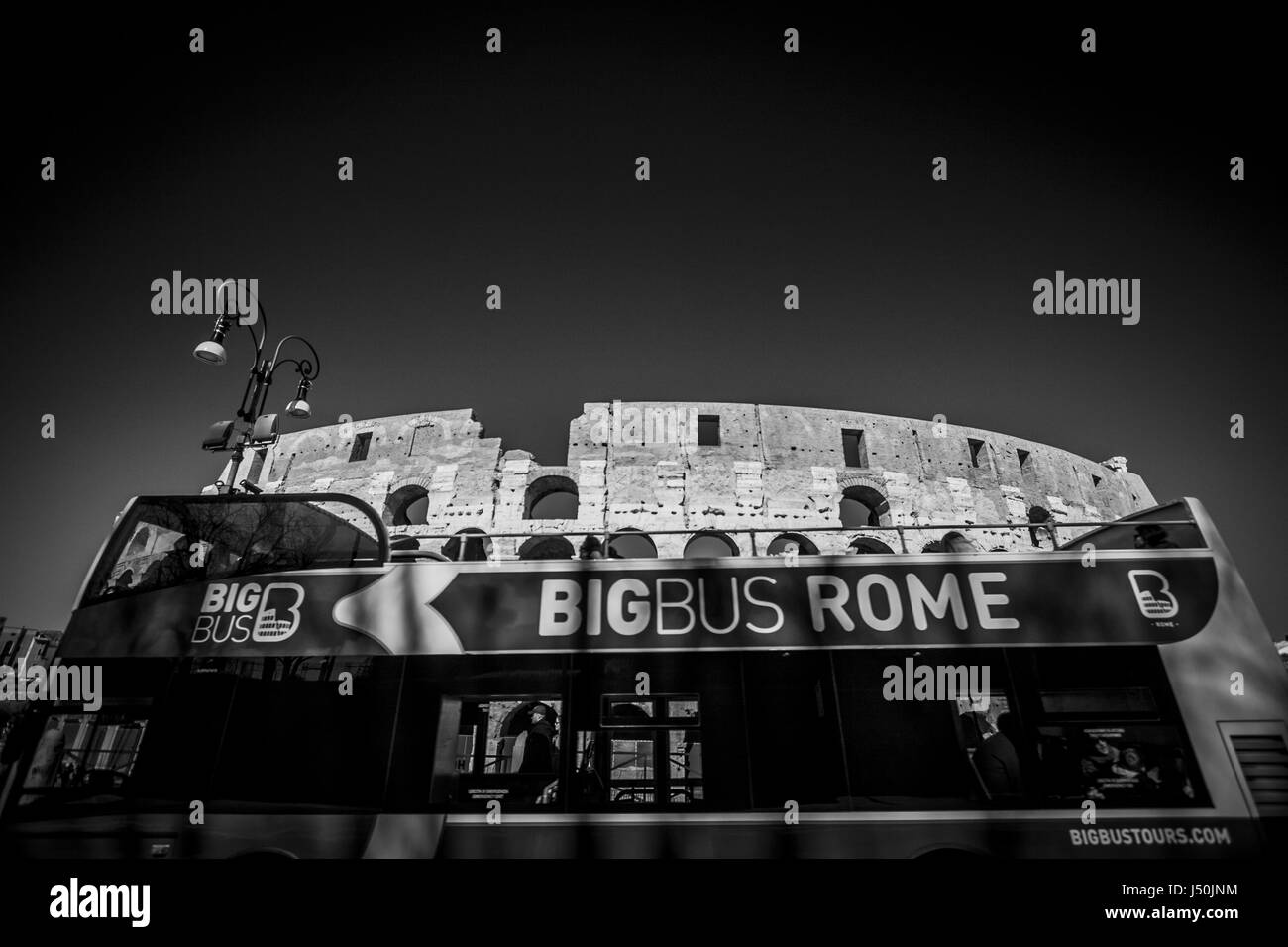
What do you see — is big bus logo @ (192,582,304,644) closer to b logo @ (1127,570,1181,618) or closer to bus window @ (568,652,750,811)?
bus window @ (568,652,750,811)

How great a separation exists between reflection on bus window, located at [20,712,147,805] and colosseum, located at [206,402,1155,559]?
529 inches

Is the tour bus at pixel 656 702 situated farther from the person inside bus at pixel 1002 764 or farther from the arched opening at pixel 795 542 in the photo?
the arched opening at pixel 795 542

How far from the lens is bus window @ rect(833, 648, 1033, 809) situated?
455cm

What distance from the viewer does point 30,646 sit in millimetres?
12734

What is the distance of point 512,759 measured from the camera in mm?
5918

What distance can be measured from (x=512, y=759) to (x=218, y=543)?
136 inches

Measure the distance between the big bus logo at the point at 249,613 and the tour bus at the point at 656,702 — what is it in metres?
0.02
